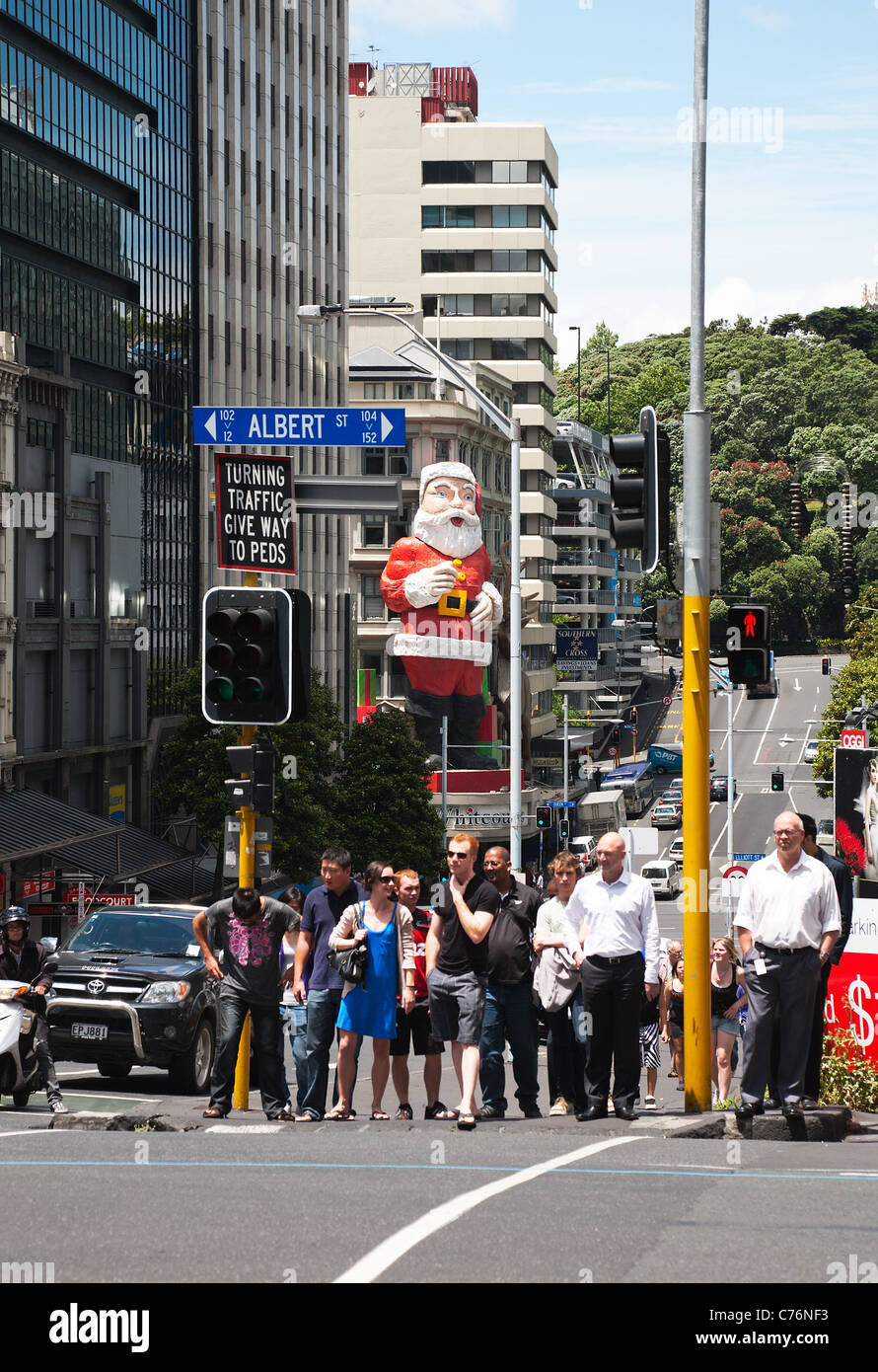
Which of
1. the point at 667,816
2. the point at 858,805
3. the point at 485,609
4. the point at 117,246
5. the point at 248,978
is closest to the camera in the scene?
the point at 248,978

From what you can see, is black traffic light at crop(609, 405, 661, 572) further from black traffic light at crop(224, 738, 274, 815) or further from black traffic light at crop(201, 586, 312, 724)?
black traffic light at crop(224, 738, 274, 815)

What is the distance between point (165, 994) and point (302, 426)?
5.60 metres

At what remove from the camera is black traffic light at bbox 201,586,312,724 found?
40.9 ft

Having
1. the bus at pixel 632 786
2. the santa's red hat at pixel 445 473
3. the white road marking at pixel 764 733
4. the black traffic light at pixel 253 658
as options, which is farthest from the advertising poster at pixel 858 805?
the white road marking at pixel 764 733

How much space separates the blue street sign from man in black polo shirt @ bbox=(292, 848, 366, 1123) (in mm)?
3046

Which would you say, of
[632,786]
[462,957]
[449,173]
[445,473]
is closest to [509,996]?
[462,957]

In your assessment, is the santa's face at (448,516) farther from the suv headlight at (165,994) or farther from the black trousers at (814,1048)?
the black trousers at (814,1048)

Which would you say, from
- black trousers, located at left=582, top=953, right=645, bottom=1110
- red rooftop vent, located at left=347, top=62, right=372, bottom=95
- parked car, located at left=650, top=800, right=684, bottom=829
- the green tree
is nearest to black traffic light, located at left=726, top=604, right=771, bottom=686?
black trousers, located at left=582, top=953, right=645, bottom=1110

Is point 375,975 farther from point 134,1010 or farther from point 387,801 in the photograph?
point 387,801

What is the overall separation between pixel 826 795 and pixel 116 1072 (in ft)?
243

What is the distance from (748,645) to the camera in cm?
1243
